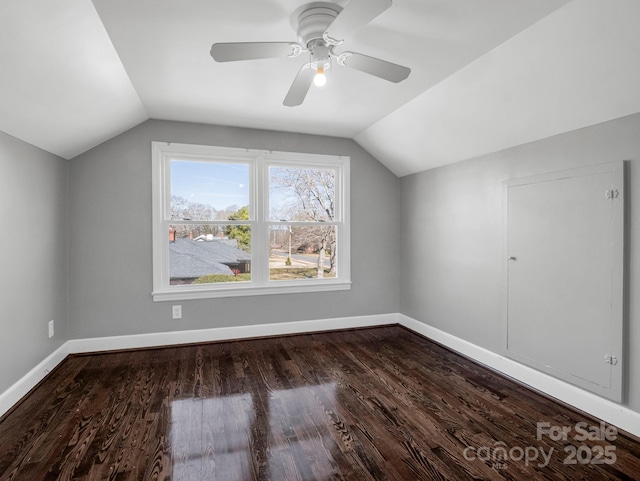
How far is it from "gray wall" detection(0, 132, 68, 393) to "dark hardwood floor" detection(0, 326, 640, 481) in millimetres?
330

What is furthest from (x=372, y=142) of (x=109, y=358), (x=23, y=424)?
(x=23, y=424)

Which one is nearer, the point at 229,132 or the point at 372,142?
the point at 229,132

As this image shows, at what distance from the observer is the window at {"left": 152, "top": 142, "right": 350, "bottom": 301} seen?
12.2ft

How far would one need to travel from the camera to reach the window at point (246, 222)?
372cm

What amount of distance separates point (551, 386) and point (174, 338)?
11.4 ft

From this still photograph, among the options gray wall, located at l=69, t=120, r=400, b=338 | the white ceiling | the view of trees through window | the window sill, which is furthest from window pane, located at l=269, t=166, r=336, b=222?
the white ceiling

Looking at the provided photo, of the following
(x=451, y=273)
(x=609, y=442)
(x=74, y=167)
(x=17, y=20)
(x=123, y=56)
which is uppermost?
(x=123, y=56)

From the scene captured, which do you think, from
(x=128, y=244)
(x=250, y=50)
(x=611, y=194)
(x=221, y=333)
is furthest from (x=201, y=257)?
(x=611, y=194)

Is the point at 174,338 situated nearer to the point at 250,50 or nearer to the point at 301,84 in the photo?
the point at 301,84

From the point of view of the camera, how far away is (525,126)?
8.70ft

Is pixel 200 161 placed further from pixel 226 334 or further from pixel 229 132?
pixel 226 334

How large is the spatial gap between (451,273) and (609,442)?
1865mm

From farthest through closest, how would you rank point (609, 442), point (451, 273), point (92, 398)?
point (451, 273) < point (92, 398) < point (609, 442)

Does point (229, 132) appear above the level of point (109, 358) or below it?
above
